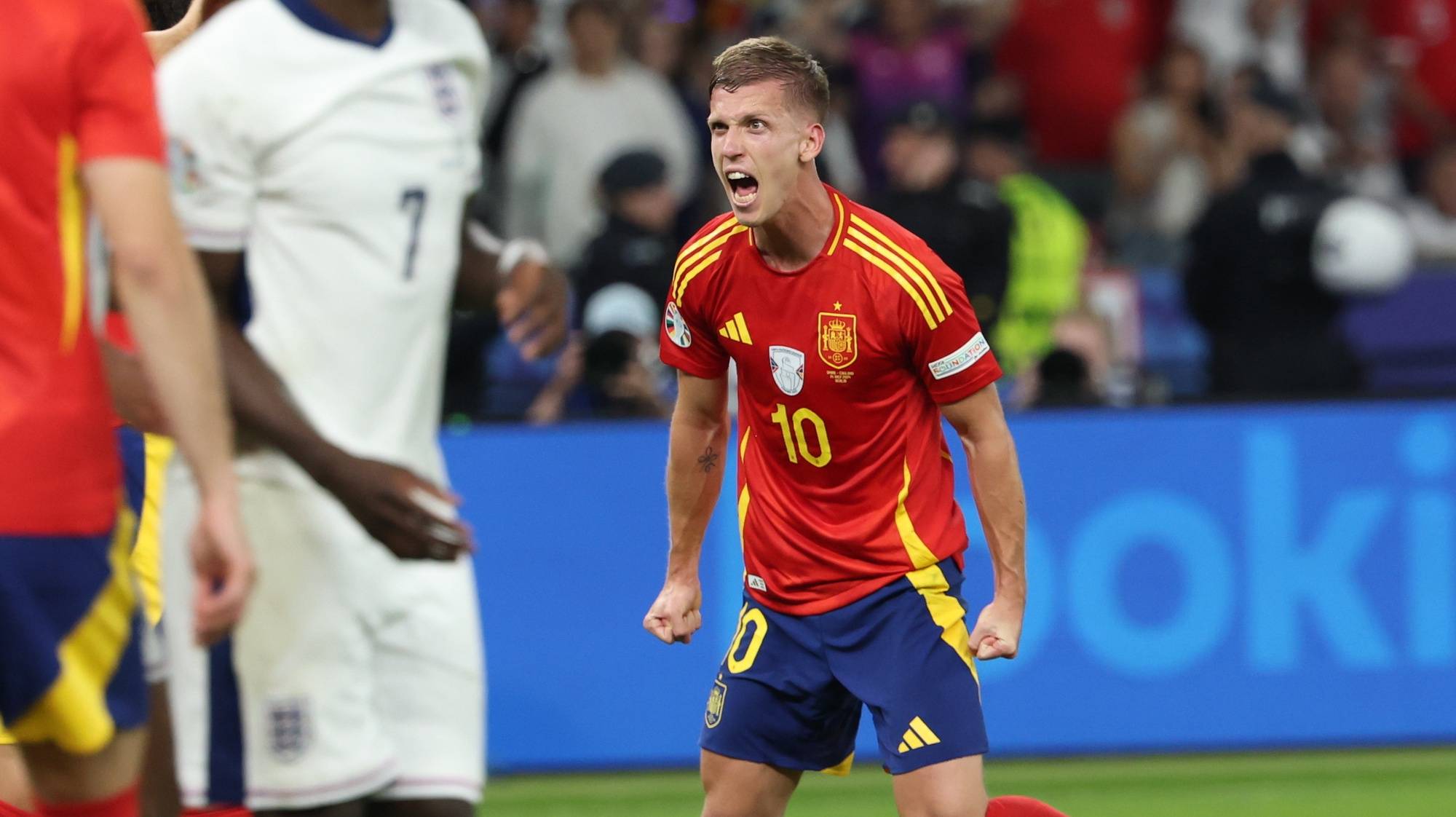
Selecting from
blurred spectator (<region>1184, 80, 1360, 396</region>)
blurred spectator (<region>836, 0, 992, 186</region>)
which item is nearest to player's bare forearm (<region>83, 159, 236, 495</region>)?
blurred spectator (<region>1184, 80, 1360, 396</region>)

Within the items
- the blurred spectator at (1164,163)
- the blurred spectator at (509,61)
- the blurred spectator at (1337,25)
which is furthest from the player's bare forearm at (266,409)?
the blurred spectator at (1337,25)

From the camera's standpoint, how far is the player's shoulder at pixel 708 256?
4730mm

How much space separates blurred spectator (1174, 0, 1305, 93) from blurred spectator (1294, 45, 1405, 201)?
8.9 inches

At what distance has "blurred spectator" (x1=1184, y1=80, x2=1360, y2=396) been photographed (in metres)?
9.28

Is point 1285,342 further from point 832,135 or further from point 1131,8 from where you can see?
point 1131,8

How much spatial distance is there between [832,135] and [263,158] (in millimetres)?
7305

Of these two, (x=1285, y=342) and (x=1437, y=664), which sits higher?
(x=1285, y=342)

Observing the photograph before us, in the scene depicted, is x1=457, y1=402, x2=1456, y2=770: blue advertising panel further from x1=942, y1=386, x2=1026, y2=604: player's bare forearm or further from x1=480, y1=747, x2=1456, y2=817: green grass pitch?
x1=942, y1=386, x2=1026, y2=604: player's bare forearm

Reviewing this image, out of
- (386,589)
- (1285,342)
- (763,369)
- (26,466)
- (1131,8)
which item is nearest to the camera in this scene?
(26,466)

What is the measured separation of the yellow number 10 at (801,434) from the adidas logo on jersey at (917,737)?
0.60m

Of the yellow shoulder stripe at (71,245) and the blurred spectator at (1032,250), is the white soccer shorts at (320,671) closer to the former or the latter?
the yellow shoulder stripe at (71,245)

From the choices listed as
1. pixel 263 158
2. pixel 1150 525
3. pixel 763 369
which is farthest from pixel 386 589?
pixel 1150 525

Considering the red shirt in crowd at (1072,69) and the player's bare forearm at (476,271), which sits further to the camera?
the red shirt in crowd at (1072,69)

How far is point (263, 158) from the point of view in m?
3.56
